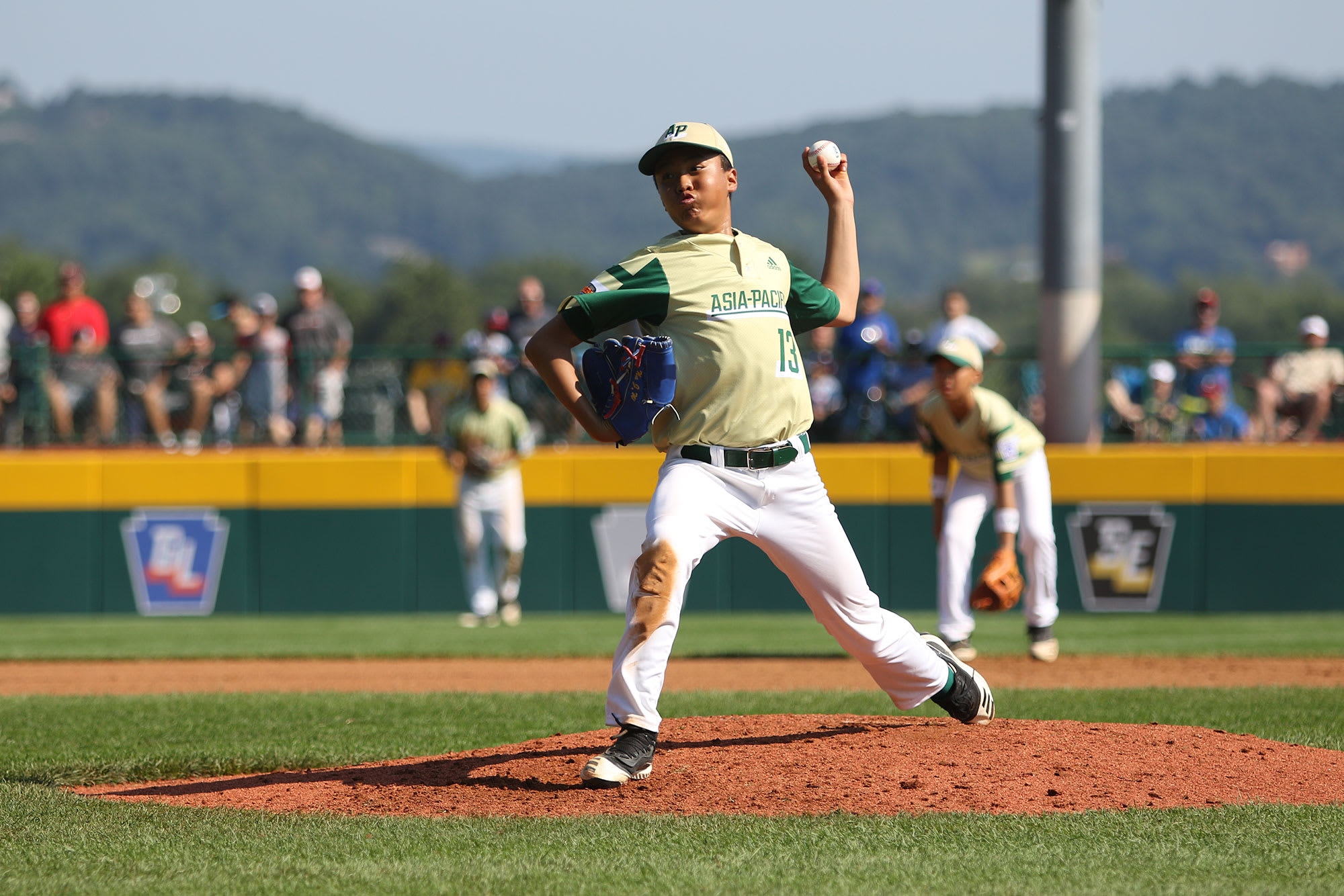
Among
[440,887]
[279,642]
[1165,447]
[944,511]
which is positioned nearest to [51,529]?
[279,642]

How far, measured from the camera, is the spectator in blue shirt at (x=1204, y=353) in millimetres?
14273

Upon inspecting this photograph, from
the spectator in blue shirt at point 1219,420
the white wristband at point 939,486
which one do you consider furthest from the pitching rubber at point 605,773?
the spectator in blue shirt at point 1219,420

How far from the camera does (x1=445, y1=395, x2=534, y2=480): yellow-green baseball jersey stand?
1323cm

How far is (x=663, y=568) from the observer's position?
4785 millimetres

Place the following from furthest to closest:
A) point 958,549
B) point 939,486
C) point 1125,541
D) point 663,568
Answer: point 1125,541, point 939,486, point 958,549, point 663,568

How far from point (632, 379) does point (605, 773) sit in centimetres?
130

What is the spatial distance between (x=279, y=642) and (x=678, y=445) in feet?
26.5

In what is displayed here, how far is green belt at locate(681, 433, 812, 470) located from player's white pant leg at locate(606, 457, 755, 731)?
3 cm

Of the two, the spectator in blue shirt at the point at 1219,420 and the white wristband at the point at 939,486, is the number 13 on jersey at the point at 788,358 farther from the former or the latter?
the spectator in blue shirt at the point at 1219,420

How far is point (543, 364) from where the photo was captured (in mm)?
4801

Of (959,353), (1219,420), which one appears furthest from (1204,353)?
(959,353)

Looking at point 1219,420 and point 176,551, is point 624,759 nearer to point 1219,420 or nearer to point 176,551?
point 176,551

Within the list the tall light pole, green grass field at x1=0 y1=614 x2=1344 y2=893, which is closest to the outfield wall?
the tall light pole

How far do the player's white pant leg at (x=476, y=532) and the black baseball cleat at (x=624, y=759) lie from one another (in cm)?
854
